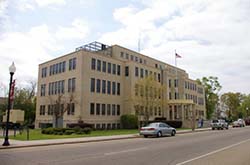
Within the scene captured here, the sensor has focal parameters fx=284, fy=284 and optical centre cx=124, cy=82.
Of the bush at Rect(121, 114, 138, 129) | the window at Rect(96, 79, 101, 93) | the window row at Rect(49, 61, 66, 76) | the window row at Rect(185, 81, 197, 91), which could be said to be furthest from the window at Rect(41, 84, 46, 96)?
the window row at Rect(185, 81, 197, 91)

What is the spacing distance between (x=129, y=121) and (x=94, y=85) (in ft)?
26.7

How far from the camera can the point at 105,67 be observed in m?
45.8

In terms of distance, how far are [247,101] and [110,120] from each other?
79737 millimetres

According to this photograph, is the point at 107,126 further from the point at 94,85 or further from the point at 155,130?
the point at 155,130

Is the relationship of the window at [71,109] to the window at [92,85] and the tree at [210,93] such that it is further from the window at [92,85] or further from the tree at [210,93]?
the tree at [210,93]

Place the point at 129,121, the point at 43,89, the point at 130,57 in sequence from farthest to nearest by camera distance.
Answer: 1. the point at 130,57
2. the point at 43,89
3. the point at 129,121

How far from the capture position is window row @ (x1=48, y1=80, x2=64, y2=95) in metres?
45.7

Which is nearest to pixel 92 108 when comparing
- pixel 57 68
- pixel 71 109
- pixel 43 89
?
pixel 71 109

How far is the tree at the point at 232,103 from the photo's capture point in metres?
104

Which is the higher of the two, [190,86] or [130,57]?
[130,57]

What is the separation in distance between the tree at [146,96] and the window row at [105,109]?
3.31m

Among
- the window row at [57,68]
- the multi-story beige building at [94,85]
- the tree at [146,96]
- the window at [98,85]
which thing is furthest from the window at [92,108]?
the window row at [57,68]

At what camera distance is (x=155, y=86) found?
4547cm

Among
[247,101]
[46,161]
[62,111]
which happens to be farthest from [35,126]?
[247,101]
